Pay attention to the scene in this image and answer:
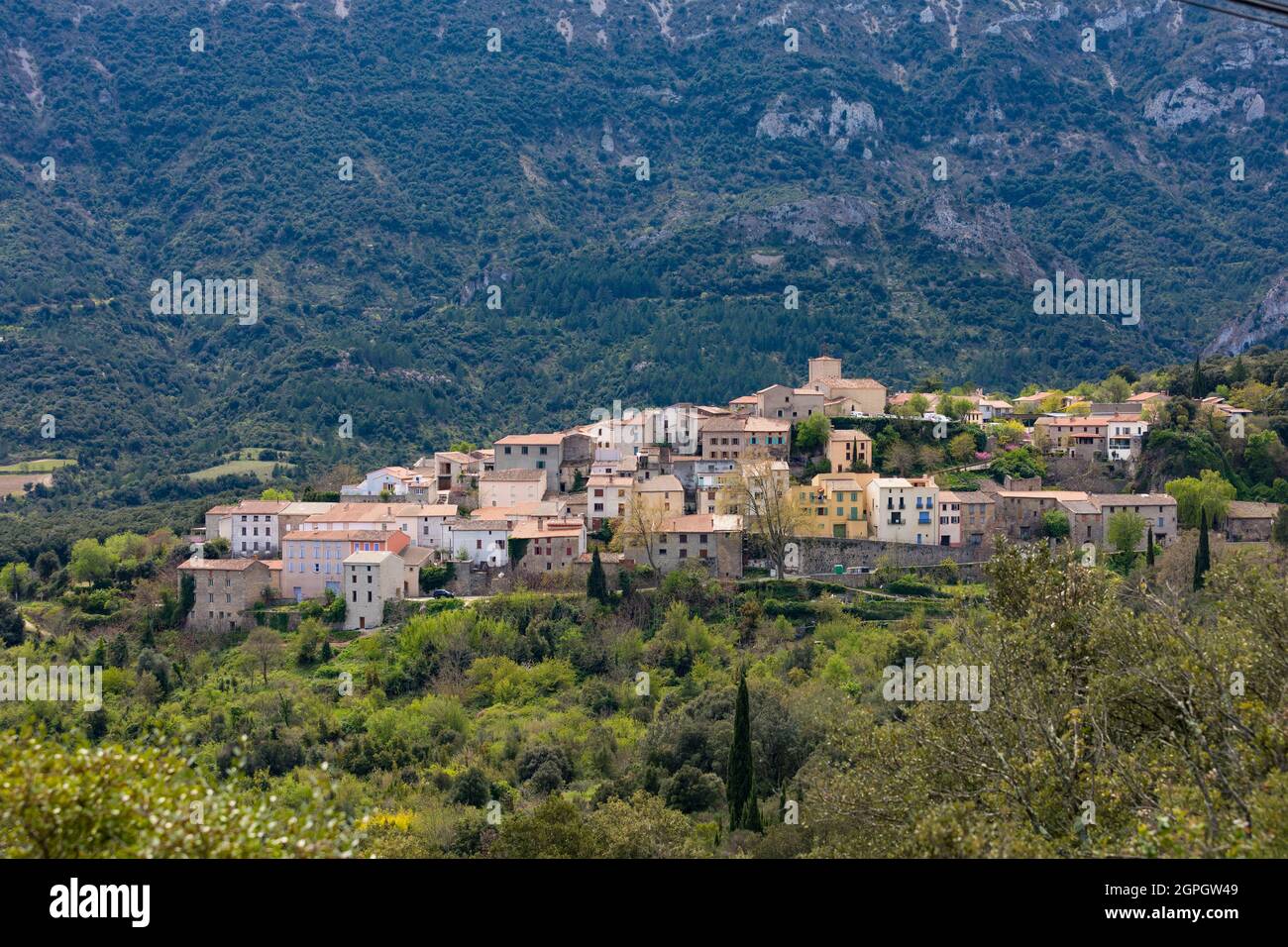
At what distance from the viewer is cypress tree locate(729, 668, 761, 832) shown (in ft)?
92.7

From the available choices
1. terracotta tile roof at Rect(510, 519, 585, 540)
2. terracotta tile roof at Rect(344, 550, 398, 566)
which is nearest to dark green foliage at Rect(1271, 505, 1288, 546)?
terracotta tile roof at Rect(510, 519, 585, 540)

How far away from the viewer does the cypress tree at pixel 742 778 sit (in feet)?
92.7

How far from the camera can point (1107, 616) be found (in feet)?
67.3

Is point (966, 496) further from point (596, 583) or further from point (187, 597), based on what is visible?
point (187, 597)

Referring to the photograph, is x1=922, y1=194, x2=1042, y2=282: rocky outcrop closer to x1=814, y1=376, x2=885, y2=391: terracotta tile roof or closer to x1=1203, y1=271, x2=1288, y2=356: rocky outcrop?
x1=1203, y1=271, x2=1288, y2=356: rocky outcrop

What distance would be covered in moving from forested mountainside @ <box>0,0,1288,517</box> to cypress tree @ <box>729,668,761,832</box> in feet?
173

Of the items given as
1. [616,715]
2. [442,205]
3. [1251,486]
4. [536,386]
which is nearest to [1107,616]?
[616,715]

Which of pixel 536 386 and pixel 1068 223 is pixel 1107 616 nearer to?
pixel 536 386

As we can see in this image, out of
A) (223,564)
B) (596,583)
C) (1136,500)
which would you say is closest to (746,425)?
(596,583)

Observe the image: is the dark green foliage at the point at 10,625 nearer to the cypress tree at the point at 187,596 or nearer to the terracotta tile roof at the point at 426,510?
the cypress tree at the point at 187,596

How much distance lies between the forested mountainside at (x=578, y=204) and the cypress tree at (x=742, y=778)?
52839 mm

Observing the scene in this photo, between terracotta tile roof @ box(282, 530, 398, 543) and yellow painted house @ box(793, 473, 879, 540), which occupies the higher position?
yellow painted house @ box(793, 473, 879, 540)

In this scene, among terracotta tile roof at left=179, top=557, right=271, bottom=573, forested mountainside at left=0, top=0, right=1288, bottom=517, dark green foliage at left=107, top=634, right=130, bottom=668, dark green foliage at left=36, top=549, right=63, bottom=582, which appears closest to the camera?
dark green foliage at left=107, top=634, right=130, bottom=668

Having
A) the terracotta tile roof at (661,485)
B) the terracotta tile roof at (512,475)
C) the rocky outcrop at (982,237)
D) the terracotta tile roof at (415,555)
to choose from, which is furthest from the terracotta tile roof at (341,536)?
the rocky outcrop at (982,237)
